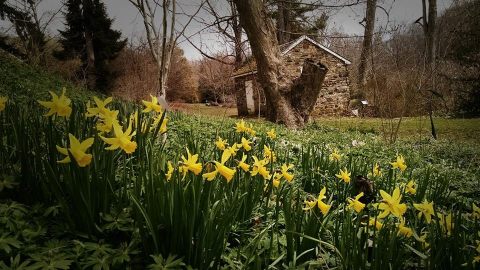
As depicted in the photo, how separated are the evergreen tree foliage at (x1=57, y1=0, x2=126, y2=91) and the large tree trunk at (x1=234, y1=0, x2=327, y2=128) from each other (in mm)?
17566

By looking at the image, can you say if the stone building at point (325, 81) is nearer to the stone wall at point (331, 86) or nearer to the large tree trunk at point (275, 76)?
the stone wall at point (331, 86)

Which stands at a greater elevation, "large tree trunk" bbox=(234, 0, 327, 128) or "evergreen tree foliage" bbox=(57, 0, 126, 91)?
"evergreen tree foliage" bbox=(57, 0, 126, 91)

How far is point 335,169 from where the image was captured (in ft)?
9.21

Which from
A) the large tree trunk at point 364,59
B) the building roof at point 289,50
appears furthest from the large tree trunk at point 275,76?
the large tree trunk at point 364,59

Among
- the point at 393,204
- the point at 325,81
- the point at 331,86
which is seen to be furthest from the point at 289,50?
the point at 393,204

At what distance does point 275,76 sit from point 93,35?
61.4 ft

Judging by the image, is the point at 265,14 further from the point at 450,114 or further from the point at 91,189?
the point at 450,114

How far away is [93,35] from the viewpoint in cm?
2328

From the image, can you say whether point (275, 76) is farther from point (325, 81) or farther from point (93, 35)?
point (93, 35)

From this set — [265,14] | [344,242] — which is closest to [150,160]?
[344,242]

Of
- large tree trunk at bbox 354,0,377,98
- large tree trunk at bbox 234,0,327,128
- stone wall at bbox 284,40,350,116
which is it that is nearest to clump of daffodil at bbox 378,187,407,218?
large tree trunk at bbox 234,0,327,128

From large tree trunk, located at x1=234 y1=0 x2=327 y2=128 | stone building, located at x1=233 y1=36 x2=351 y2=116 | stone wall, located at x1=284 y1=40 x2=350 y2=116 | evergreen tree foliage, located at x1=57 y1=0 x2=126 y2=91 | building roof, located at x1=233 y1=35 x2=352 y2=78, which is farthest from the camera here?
evergreen tree foliage, located at x1=57 y1=0 x2=126 y2=91

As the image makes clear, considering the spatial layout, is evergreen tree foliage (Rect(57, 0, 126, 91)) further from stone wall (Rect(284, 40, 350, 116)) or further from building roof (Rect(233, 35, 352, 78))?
stone wall (Rect(284, 40, 350, 116))

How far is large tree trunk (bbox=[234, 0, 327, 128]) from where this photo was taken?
9070 mm
